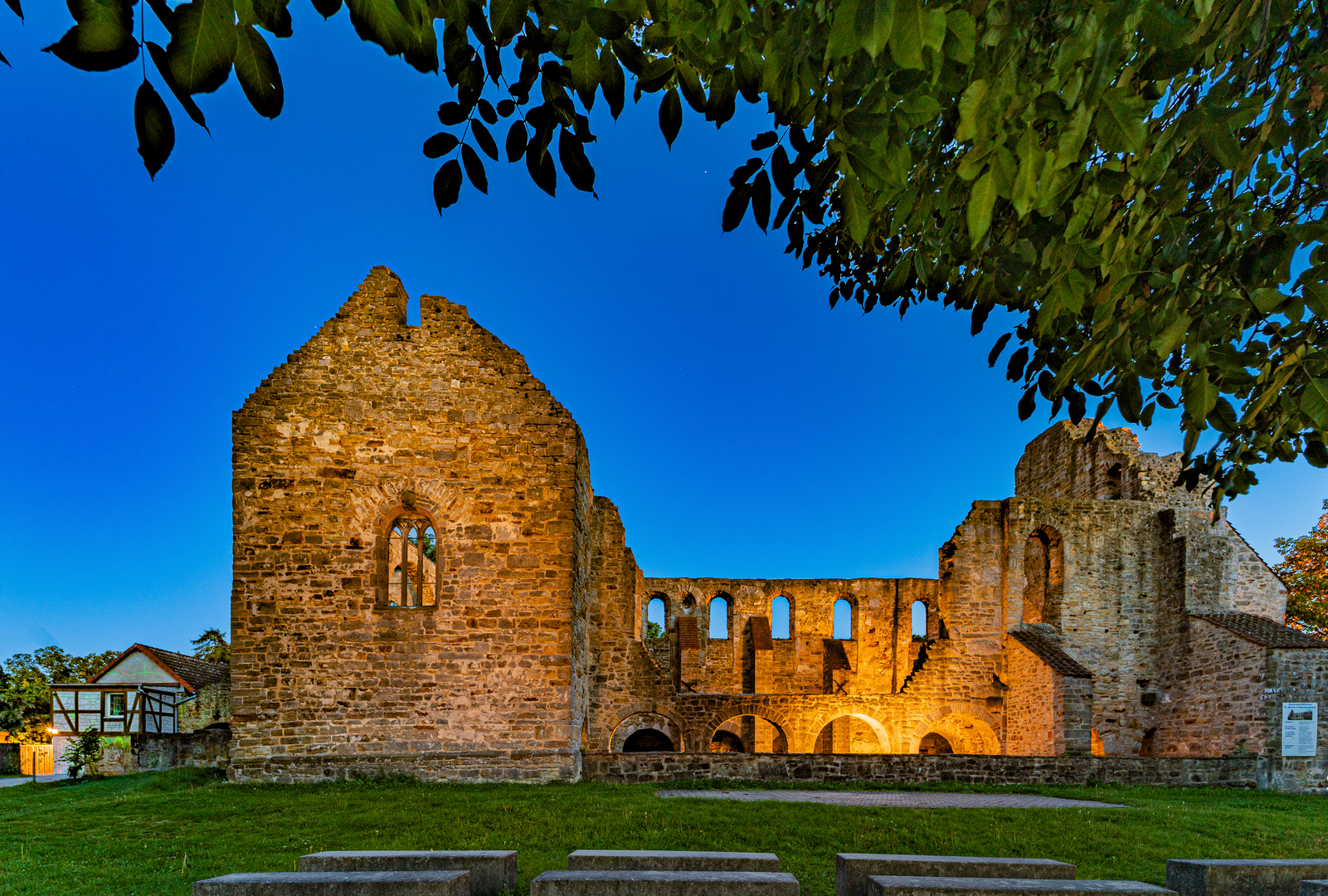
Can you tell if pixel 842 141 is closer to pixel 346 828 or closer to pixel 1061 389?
pixel 1061 389

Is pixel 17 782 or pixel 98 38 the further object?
pixel 17 782

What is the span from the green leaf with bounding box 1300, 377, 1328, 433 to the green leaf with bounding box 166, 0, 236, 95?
12.3ft

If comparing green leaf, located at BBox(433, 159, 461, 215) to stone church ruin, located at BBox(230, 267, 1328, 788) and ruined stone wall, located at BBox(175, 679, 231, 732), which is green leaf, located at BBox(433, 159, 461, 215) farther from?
ruined stone wall, located at BBox(175, 679, 231, 732)

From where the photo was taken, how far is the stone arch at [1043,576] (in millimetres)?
20656

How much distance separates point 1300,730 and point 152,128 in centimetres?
2091

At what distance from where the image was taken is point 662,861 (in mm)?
3936

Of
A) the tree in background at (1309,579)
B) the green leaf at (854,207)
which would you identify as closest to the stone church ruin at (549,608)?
the tree in background at (1309,579)

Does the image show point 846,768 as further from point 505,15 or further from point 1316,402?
point 505,15

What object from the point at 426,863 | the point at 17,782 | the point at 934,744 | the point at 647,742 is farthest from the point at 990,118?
the point at 17,782

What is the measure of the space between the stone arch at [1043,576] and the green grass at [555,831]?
10.1 m

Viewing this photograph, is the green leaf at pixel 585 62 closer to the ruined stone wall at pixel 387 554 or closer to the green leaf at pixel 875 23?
the green leaf at pixel 875 23

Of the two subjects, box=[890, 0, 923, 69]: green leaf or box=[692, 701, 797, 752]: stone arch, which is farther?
box=[692, 701, 797, 752]: stone arch

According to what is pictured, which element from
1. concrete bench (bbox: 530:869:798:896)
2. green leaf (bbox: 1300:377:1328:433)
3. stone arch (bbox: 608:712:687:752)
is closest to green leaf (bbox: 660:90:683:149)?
green leaf (bbox: 1300:377:1328:433)

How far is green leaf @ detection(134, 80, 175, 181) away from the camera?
5.30 ft
